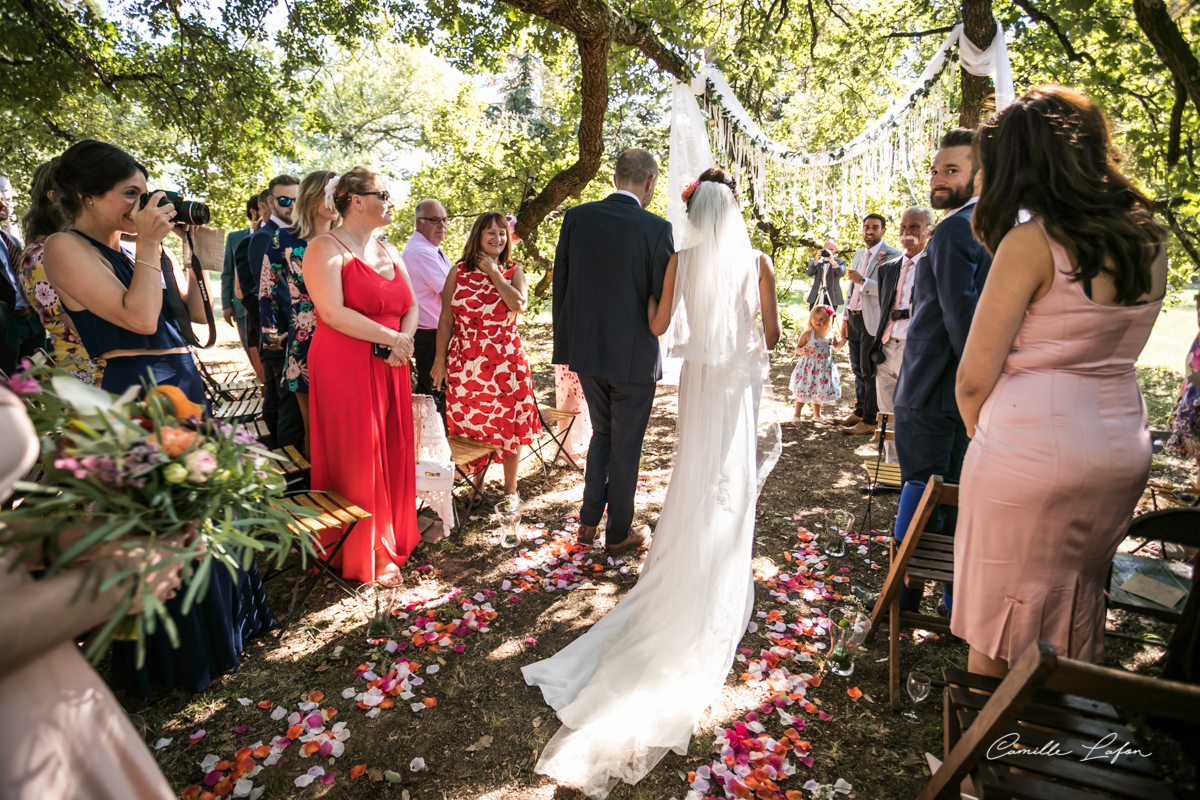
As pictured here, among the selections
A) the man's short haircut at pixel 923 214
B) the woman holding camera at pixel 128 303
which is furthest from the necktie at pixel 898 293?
the woman holding camera at pixel 128 303

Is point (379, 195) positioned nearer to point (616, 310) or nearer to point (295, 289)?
point (295, 289)

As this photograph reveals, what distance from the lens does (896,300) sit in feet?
16.4

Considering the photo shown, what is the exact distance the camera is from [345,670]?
2945 millimetres

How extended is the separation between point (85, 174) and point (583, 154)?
560cm

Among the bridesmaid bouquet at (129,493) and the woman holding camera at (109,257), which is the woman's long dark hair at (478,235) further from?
the bridesmaid bouquet at (129,493)

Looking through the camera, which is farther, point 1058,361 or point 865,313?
point 865,313

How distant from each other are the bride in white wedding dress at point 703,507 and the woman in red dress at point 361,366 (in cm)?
140

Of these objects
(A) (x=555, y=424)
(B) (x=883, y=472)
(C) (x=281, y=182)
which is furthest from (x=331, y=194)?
(B) (x=883, y=472)

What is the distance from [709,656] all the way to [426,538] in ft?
7.31

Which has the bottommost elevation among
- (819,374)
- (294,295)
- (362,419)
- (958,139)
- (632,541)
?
(632,541)

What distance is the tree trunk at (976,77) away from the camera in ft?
15.2

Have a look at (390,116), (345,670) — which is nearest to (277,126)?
(345,670)

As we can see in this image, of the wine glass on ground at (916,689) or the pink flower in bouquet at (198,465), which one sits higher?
the pink flower in bouquet at (198,465)

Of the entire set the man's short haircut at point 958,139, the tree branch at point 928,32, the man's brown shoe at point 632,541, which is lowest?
the man's brown shoe at point 632,541
